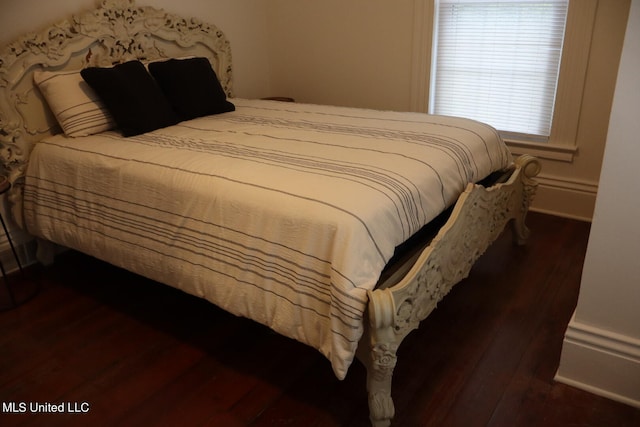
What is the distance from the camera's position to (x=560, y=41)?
2.99 m

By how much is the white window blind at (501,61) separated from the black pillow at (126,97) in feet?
6.40

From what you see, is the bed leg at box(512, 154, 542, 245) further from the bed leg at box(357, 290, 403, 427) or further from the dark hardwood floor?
the bed leg at box(357, 290, 403, 427)

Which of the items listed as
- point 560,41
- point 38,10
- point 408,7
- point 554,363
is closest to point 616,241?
point 554,363

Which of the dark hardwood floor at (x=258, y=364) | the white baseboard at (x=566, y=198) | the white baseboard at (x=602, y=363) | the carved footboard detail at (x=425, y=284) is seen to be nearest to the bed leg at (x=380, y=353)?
the carved footboard detail at (x=425, y=284)

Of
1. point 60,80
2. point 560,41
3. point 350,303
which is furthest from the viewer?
point 560,41

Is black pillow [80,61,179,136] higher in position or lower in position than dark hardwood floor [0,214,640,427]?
higher

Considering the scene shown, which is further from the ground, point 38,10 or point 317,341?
point 38,10

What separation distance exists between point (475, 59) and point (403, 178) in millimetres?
1915

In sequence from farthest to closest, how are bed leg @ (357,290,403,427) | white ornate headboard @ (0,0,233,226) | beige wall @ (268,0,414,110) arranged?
beige wall @ (268,0,414,110), white ornate headboard @ (0,0,233,226), bed leg @ (357,290,403,427)

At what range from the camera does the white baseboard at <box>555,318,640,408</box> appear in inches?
65.4

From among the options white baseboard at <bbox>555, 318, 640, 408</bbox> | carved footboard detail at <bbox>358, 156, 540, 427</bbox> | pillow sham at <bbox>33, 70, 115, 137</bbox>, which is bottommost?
white baseboard at <bbox>555, 318, 640, 408</bbox>

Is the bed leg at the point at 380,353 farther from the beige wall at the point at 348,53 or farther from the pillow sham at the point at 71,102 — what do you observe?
the beige wall at the point at 348,53

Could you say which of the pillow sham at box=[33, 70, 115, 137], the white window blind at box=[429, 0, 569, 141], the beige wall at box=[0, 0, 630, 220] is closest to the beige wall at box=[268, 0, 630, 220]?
the beige wall at box=[0, 0, 630, 220]

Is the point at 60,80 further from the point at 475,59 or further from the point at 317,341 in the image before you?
the point at 475,59
